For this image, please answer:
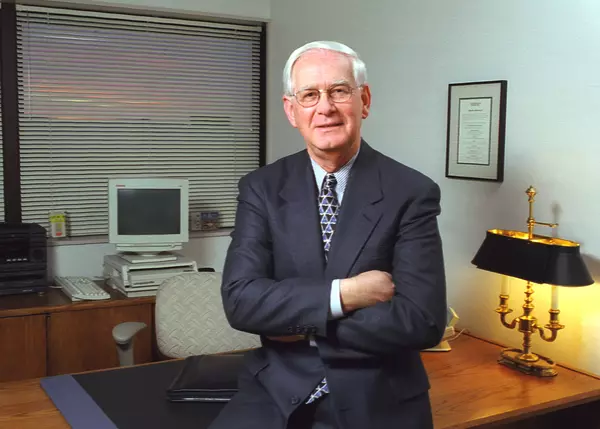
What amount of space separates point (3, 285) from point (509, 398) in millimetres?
2448

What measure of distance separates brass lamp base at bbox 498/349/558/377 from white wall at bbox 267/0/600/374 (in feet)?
0.52

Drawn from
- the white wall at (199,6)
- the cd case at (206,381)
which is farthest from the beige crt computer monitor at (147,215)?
the cd case at (206,381)

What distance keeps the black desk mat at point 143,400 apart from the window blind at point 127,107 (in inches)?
71.1

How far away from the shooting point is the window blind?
149 inches

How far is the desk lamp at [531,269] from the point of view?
2273mm

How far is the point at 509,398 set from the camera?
220 centimetres

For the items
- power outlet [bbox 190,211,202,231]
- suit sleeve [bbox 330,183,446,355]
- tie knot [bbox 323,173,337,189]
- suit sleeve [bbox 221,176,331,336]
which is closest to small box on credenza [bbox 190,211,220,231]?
power outlet [bbox 190,211,202,231]

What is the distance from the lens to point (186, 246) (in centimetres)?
416

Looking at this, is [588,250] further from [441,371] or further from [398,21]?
[398,21]

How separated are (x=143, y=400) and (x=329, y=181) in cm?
93

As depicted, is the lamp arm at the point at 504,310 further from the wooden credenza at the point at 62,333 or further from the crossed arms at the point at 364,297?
the wooden credenza at the point at 62,333

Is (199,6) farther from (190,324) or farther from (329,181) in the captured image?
(329,181)

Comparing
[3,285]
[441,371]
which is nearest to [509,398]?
[441,371]

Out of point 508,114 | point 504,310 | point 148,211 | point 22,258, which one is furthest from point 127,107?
point 504,310
